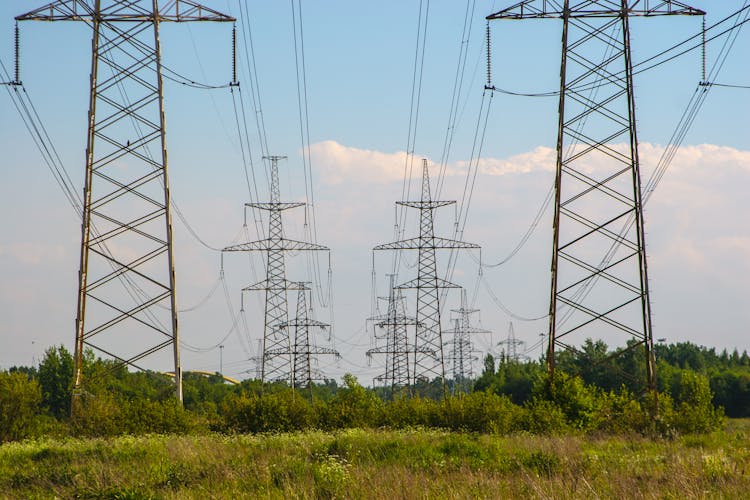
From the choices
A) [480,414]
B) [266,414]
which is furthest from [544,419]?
[266,414]

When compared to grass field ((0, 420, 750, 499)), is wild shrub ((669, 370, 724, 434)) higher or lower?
higher

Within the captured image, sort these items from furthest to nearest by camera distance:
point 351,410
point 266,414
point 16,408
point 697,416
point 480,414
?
point 351,410
point 266,414
point 16,408
point 480,414
point 697,416

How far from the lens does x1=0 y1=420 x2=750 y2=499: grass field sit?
16.7m

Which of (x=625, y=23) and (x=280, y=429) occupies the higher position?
(x=625, y=23)

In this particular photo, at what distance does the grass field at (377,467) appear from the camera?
54.6 ft

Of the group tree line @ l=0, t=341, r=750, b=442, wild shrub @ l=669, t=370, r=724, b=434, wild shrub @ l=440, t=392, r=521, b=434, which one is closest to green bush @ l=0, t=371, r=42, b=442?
tree line @ l=0, t=341, r=750, b=442

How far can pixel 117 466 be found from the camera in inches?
959

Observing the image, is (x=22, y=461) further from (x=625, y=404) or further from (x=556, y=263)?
(x=625, y=404)

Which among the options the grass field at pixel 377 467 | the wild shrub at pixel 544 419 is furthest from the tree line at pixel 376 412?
the grass field at pixel 377 467

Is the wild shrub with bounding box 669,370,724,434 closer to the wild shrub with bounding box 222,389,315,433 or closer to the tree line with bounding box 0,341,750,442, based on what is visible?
the tree line with bounding box 0,341,750,442

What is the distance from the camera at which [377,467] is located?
2264cm

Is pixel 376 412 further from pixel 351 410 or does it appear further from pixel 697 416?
pixel 697 416

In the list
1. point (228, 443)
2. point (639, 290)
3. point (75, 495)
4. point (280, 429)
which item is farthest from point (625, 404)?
point (75, 495)

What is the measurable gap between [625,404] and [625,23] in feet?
46.3
